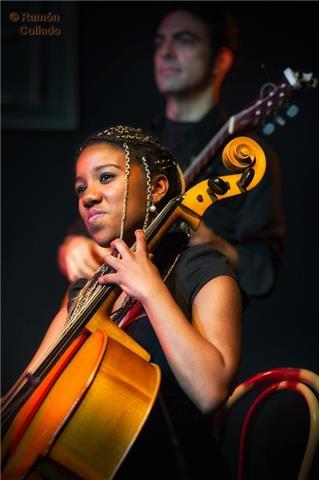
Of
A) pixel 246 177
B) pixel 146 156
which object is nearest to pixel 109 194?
pixel 146 156

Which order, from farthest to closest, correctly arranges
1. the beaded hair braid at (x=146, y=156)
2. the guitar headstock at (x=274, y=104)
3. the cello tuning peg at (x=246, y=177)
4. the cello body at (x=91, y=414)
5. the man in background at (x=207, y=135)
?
the man in background at (x=207, y=135), the guitar headstock at (x=274, y=104), the beaded hair braid at (x=146, y=156), the cello tuning peg at (x=246, y=177), the cello body at (x=91, y=414)

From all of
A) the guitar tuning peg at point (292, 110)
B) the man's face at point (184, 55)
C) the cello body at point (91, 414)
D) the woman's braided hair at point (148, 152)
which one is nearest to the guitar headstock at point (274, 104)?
the guitar tuning peg at point (292, 110)

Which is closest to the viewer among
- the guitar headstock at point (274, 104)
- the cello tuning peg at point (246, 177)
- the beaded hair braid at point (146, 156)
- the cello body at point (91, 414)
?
the cello body at point (91, 414)

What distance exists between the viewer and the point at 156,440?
3.63 ft

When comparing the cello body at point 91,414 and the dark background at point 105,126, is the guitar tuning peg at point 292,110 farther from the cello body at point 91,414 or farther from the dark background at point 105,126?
the cello body at point 91,414

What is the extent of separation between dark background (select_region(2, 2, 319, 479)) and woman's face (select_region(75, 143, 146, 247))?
65 cm

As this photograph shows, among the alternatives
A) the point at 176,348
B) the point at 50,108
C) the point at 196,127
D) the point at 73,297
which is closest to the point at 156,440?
the point at 176,348

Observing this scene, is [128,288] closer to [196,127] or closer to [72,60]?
[196,127]

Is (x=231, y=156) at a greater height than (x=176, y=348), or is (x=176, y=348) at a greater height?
(x=231, y=156)

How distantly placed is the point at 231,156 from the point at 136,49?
87cm

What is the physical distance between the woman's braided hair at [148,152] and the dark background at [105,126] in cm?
55

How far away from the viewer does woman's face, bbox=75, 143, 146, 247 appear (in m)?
1.26

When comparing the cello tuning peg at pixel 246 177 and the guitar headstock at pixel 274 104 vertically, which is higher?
the guitar headstock at pixel 274 104

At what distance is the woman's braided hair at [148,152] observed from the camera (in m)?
1.29
